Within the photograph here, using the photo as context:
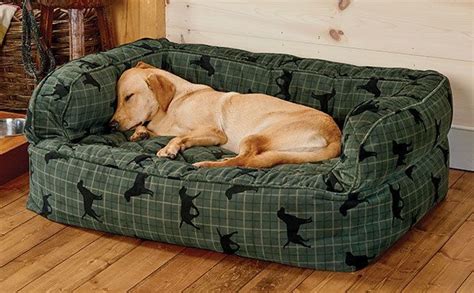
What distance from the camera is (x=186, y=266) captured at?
3.05 meters

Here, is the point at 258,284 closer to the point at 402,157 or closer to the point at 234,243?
the point at 234,243

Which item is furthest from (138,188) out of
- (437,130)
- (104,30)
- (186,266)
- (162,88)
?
(104,30)

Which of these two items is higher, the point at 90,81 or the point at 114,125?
the point at 90,81

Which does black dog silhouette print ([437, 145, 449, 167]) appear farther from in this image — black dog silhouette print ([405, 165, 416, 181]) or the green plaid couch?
black dog silhouette print ([405, 165, 416, 181])

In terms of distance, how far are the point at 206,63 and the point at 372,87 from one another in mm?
828

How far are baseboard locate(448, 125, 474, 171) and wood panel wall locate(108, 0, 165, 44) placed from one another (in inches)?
64.4

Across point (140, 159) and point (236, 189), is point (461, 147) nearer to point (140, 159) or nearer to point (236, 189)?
point (236, 189)

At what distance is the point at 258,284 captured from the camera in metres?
2.93

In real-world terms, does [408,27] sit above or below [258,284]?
above

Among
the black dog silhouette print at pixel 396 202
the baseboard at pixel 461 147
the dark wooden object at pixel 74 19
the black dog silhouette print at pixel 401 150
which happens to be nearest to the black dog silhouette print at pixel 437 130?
the black dog silhouette print at pixel 401 150

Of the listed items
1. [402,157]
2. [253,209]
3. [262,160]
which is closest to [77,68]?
[262,160]

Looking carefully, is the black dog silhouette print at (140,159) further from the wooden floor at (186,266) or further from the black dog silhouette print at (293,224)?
the black dog silhouette print at (293,224)

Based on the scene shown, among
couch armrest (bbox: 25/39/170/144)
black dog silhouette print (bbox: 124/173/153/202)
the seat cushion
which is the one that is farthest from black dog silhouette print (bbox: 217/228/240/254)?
couch armrest (bbox: 25/39/170/144)

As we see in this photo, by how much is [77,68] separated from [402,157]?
1.47 metres
